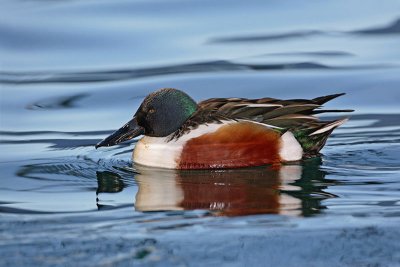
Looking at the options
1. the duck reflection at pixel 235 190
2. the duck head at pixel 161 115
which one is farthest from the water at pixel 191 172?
the duck head at pixel 161 115

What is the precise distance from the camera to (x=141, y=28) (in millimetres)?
14180

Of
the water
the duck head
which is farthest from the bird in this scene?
the water

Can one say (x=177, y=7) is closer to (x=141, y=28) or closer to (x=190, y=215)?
(x=141, y=28)

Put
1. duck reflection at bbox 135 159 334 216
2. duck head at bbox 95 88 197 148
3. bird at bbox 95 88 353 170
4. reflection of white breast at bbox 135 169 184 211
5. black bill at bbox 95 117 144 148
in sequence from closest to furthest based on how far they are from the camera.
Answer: duck reflection at bbox 135 159 334 216 → reflection of white breast at bbox 135 169 184 211 → bird at bbox 95 88 353 170 → duck head at bbox 95 88 197 148 → black bill at bbox 95 117 144 148

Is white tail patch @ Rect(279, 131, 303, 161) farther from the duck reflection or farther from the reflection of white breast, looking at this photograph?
the reflection of white breast

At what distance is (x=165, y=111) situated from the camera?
29.2 ft

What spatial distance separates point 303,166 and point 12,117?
3.23m

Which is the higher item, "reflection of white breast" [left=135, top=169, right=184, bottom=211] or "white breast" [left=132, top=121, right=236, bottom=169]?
"white breast" [left=132, top=121, right=236, bottom=169]

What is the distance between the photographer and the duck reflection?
24.8ft

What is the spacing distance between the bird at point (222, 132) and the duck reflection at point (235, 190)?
3.8 inches

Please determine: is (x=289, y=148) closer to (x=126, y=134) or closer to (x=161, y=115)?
(x=161, y=115)

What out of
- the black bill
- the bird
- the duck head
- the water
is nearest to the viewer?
the water

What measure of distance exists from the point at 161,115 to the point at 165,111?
0.04m

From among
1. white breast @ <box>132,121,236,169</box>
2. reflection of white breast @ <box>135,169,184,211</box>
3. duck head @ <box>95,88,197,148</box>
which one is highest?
duck head @ <box>95,88,197,148</box>
